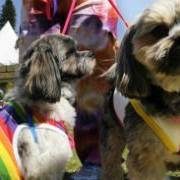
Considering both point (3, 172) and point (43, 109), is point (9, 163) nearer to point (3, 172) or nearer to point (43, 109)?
point (3, 172)

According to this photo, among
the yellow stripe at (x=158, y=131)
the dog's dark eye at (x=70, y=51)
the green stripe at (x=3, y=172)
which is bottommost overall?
the yellow stripe at (x=158, y=131)

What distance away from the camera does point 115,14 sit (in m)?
4.84

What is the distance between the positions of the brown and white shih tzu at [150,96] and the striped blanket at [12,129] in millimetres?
596

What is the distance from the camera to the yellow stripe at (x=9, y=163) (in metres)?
3.61

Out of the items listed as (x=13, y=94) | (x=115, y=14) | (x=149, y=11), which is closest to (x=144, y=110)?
(x=149, y=11)

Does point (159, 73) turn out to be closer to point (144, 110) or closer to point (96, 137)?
point (144, 110)

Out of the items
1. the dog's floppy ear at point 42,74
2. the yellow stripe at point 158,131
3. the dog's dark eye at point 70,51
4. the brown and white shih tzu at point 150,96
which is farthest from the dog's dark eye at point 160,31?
the dog's dark eye at point 70,51

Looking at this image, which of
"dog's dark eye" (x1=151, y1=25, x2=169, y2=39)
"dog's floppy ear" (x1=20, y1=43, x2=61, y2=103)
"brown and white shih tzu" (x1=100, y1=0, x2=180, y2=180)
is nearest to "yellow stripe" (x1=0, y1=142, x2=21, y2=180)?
"dog's floppy ear" (x1=20, y1=43, x2=61, y2=103)

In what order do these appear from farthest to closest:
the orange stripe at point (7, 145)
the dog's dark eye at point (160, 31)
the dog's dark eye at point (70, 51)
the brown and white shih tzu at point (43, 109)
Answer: the dog's dark eye at point (70, 51)
the brown and white shih tzu at point (43, 109)
the orange stripe at point (7, 145)
the dog's dark eye at point (160, 31)

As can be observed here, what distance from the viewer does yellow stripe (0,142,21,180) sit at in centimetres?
361

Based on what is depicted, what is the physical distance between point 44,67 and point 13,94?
326 mm

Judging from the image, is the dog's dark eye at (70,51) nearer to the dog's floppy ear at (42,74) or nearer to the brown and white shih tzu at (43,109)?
the brown and white shih tzu at (43,109)

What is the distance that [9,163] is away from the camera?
363cm

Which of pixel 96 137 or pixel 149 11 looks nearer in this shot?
pixel 149 11
